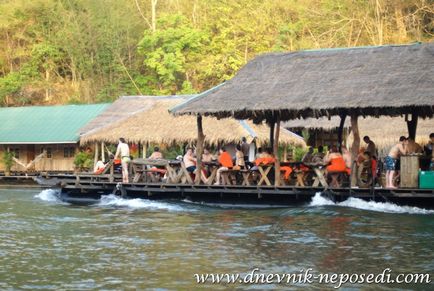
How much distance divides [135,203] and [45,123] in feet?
59.6

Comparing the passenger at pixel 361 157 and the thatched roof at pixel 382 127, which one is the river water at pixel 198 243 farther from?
the thatched roof at pixel 382 127

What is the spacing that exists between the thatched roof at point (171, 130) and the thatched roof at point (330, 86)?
7074 mm

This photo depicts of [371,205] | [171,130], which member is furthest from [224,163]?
[171,130]

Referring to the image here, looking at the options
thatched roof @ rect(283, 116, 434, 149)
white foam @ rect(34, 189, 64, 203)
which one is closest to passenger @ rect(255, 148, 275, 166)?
white foam @ rect(34, 189, 64, 203)

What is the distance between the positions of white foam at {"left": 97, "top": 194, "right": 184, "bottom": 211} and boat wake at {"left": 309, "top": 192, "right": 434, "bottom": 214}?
12.5 ft

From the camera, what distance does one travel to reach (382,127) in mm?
31203

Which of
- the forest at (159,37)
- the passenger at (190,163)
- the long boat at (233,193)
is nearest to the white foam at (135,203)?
the long boat at (233,193)

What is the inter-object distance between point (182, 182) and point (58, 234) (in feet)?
20.5

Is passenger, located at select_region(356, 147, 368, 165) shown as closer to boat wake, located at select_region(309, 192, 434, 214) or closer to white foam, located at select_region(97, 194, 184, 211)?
boat wake, located at select_region(309, 192, 434, 214)

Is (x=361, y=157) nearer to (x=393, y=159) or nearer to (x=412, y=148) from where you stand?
(x=393, y=159)

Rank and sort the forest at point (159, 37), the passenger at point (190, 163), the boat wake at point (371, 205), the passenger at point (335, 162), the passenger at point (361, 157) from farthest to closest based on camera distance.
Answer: the forest at point (159, 37), the passenger at point (190, 163), the passenger at point (335, 162), the passenger at point (361, 157), the boat wake at point (371, 205)

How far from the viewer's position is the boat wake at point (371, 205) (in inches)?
822

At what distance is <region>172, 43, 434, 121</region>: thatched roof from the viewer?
21.3 m

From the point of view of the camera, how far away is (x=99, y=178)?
25594 mm
